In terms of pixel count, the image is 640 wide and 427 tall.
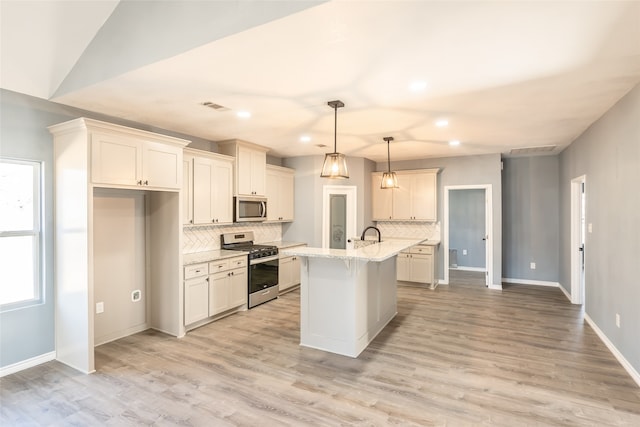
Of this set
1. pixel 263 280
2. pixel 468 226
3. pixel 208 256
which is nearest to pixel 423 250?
pixel 468 226

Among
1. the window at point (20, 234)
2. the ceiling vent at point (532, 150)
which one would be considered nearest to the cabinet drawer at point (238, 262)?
the window at point (20, 234)

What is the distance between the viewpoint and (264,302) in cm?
538

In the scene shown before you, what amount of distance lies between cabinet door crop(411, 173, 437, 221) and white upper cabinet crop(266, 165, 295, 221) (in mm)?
2471

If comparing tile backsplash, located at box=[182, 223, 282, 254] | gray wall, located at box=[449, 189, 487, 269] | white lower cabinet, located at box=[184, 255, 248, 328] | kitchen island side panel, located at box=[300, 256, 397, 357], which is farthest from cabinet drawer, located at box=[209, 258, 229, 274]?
gray wall, located at box=[449, 189, 487, 269]

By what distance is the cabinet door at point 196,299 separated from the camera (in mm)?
4094

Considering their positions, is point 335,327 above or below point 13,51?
below

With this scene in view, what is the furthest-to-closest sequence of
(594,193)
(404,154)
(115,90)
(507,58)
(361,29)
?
(404,154), (594,193), (115,90), (507,58), (361,29)

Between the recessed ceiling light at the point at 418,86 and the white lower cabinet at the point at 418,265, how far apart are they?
4010 millimetres

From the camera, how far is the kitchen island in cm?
347

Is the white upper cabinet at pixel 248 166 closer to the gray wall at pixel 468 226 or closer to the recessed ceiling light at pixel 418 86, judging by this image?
the recessed ceiling light at pixel 418 86


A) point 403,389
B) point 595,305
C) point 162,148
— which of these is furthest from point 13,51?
point 595,305

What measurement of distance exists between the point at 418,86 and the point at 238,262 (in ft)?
10.9

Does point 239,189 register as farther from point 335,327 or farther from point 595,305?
point 595,305

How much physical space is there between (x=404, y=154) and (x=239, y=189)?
3.18 meters
